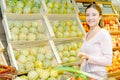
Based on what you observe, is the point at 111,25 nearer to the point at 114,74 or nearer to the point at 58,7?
the point at 114,74

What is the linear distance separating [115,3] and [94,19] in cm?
557

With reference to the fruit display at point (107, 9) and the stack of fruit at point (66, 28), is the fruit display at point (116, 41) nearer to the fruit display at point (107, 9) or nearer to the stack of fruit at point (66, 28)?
the fruit display at point (107, 9)

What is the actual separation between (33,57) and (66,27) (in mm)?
1144

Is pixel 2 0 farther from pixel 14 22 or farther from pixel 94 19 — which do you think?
pixel 94 19

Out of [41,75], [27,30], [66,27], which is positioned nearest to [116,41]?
[66,27]

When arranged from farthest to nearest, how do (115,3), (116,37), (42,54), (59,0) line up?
1. (115,3)
2. (116,37)
3. (59,0)
4. (42,54)

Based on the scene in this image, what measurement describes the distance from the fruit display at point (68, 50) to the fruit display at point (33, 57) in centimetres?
24

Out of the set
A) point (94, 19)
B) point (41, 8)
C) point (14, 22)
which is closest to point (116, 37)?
point (41, 8)

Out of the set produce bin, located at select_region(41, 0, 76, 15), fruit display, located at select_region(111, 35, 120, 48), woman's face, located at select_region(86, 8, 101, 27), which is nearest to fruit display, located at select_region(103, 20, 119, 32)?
fruit display, located at select_region(111, 35, 120, 48)

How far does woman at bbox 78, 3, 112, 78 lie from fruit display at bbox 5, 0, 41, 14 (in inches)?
69.9

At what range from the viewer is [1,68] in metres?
3.23

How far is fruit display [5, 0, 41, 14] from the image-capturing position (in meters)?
4.62

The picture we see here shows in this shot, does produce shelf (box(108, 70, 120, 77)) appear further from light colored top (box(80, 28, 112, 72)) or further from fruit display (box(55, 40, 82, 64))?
light colored top (box(80, 28, 112, 72))

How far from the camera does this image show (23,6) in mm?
4805
